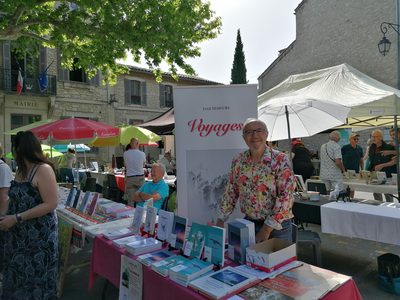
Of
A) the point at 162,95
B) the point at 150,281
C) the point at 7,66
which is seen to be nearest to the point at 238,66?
the point at 162,95

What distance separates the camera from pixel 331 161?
5.92 meters

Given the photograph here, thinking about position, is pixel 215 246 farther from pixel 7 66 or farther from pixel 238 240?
pixel 7 66

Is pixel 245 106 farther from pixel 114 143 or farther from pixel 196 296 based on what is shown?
pixel 114 143

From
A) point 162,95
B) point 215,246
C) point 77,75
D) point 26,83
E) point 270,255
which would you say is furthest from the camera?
point 162,95

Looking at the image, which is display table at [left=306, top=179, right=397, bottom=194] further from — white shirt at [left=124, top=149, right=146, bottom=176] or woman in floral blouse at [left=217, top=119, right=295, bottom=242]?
white shirt at [left=124, top=149, right=146, bottom=176]

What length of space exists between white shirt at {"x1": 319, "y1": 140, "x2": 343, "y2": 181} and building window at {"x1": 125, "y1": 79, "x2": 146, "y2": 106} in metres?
15.1

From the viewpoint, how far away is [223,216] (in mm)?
2615

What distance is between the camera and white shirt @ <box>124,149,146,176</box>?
6820 millimetres

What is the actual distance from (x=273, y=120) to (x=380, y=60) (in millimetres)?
12624

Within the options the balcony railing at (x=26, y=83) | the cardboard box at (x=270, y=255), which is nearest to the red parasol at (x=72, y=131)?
the cardboard box at (x=270, y=255)

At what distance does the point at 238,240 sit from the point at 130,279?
79 centimetres

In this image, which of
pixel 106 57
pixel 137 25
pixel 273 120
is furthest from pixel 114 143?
pixel 273 120

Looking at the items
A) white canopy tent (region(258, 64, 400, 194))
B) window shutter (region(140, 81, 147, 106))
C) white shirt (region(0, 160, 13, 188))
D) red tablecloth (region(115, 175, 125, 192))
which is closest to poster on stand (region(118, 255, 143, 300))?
white shirt (region(0, 160, 13, 188))

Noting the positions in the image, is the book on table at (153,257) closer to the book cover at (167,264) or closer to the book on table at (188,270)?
the book cover at (167,264)
